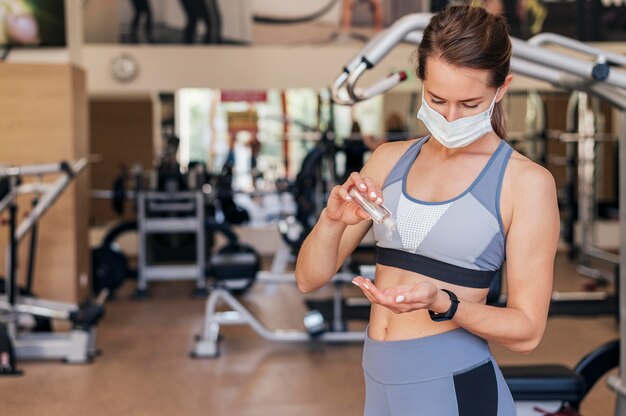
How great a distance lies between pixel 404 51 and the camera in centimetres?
962

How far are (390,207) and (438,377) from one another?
30 centimetres

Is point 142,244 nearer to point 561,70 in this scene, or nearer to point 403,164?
point 561,70

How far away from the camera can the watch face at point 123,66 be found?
30.6 ft

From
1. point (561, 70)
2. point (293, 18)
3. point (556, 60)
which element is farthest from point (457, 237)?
point (293, 18)

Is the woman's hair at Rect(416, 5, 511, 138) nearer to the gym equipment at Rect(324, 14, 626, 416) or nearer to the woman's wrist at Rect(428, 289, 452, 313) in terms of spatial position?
the woman's wrist at Rect(428, 289, 452, 313)

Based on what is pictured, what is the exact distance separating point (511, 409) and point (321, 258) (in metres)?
0.43

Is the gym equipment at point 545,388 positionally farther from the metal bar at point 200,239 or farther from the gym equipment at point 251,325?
the metal bar at point 200,239

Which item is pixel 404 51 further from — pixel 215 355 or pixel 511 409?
pixel 511 409

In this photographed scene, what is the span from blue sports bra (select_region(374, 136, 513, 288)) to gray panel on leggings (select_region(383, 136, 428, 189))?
0.17ft

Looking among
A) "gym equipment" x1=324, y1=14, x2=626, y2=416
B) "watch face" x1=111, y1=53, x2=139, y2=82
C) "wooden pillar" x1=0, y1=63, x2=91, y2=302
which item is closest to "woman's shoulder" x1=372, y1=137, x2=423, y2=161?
"gym equipment" x1=324, y1=14, x2=626, y2=416

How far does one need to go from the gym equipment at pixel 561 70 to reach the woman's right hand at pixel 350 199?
1406mm

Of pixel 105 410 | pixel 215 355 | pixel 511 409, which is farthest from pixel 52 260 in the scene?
pixel 511 409

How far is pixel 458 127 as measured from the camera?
144 centimetres

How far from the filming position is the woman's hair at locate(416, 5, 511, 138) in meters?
1.39
